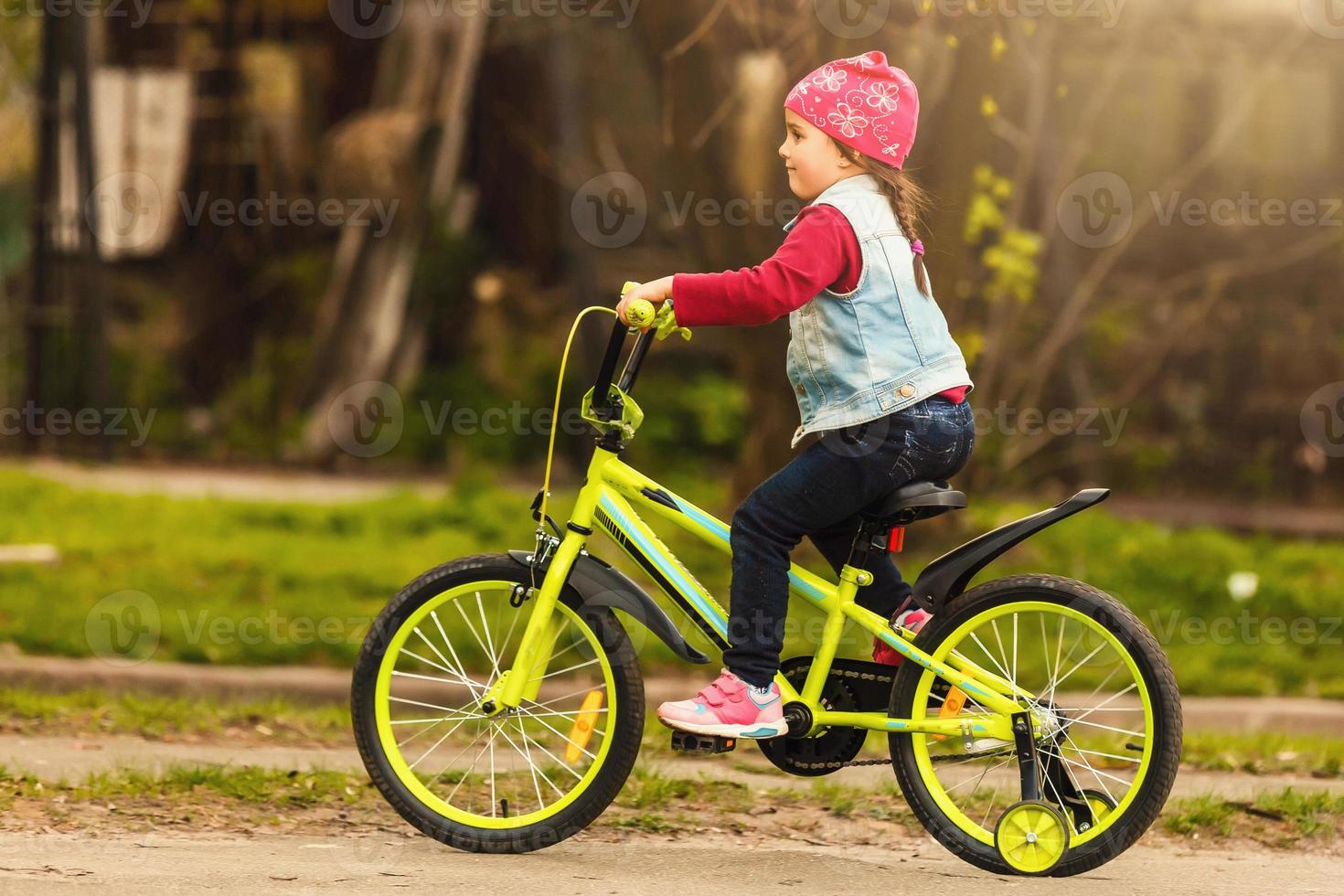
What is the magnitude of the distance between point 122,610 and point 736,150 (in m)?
3.48

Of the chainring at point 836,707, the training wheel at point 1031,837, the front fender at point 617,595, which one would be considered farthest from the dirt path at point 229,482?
the training wheel at point 1031,837

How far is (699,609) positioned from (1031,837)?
3.15ft

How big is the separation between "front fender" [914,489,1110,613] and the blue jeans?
152mm

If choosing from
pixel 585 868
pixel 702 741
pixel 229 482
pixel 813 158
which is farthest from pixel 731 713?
pixel 229 482

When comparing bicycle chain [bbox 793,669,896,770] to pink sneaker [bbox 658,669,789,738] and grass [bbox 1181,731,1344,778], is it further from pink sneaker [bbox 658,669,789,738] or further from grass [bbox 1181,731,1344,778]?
grass [bbox 1181,731,1344,778]

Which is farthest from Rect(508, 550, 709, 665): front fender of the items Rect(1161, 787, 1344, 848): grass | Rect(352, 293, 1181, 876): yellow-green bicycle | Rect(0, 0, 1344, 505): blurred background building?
Rect(0, 0, 1344, 505): blurred background building

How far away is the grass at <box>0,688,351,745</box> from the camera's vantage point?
5.74 m

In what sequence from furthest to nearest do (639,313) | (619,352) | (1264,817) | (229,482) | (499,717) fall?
(229,482) → (1264,817) → (499,717) → (619,352) → (639,313)

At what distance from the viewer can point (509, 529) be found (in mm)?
9195

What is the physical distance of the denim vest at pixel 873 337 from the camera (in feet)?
13.3

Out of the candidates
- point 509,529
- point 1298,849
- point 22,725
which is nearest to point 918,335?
point 1298,849

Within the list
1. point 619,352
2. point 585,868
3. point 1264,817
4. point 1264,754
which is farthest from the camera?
point 1264,754

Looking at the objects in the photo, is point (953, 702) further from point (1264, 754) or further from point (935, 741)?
point (1264, 754)

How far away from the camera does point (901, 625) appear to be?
426cm
